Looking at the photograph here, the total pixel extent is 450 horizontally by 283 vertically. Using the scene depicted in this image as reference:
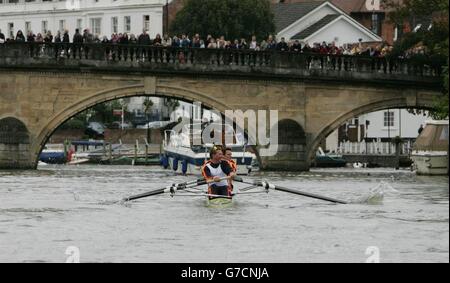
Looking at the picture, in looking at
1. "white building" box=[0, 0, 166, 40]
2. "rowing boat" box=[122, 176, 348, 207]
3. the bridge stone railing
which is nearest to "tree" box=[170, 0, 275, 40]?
"white building" box=[0, 0, 166, 40]

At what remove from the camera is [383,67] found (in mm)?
60500

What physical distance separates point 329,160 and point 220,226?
4649cm

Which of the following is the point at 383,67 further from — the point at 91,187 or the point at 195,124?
the point at 91,187

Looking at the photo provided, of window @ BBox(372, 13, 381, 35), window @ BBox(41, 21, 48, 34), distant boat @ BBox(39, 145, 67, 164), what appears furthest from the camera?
window @ BBox(372, 13, 381, 35)

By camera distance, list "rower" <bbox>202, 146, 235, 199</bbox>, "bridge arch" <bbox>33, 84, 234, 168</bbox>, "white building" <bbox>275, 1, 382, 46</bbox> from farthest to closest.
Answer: "white building" <bbox>275, 1, 382, 46</bbox> < "bridge arch" <bbox>33, 84, 234, 168</bbox> < "rower" <bbox>202, 146, 235, 199</bbox>

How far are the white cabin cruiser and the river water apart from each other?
31.9 feet

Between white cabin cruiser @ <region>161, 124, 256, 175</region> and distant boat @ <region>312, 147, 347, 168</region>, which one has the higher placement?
white cabin cruiser @ <region>161, 124, 256, 175</region>

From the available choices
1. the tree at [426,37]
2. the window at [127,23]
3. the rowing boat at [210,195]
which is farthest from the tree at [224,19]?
the rowing boat at [210,195]

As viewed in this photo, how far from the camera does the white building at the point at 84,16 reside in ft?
336

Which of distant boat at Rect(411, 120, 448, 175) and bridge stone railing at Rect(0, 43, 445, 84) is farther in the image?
bridge stone railing at Rect(0, 43, 445, 84)

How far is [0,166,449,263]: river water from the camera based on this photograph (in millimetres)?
25609

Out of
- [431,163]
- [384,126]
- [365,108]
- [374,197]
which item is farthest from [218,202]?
[384,126]

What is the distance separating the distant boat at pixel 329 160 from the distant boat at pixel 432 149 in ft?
67.5

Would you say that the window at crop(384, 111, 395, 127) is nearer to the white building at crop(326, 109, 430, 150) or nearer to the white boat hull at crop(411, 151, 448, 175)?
the white building at crop(326, 109, 430, 150)
